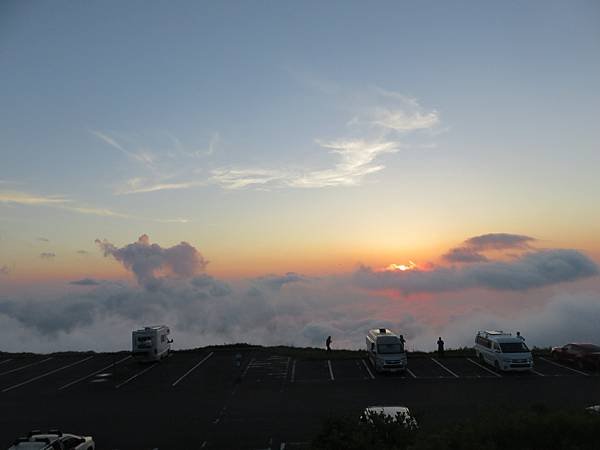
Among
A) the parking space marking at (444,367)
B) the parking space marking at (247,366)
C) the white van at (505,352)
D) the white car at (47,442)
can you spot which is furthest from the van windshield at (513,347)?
the white car at (47,442)

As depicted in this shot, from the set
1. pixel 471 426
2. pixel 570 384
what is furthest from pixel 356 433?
pixel 570 384

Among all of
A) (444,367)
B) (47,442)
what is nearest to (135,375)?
(47,442)

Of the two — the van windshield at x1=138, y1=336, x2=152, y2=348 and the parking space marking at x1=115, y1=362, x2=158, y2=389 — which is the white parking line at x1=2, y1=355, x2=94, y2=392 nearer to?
the van windshield at x1=138, y1=336, x2=152, y2=348

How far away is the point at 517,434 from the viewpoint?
1155cm

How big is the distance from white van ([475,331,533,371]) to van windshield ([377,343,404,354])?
5.66 m

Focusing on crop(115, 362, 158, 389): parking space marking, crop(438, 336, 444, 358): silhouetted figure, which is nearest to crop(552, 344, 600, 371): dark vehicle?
crop(438, 336, 444, 358): silhouetted figure

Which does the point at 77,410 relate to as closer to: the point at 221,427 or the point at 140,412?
the point at 140,412

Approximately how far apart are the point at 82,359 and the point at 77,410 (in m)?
17.5

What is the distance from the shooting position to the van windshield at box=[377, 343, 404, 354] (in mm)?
29812

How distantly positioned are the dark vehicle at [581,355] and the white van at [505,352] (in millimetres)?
3910

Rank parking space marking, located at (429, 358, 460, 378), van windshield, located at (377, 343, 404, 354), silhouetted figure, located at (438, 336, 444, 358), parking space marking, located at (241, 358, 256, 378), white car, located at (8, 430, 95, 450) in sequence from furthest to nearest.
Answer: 1. silhouetted figure, located at (438, 336, 444, 358)
2. parking space marking, located at (241, 358, 256, 378)
3. van windshield, located at (377, 343, 404, 354)
4. parking space marking, located at (429, 358, 460, 378)
5. white car, located at (8, 430, 95, 450)

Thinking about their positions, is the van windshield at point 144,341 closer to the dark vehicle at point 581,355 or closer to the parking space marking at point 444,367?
the parking space marking at point 444,367

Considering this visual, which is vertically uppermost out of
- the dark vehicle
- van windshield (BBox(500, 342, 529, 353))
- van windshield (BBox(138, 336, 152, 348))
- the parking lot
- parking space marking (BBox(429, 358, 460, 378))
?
van windshield (BBox(138, 336, 152, 348))

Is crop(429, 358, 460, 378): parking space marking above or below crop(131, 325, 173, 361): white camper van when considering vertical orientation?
below
